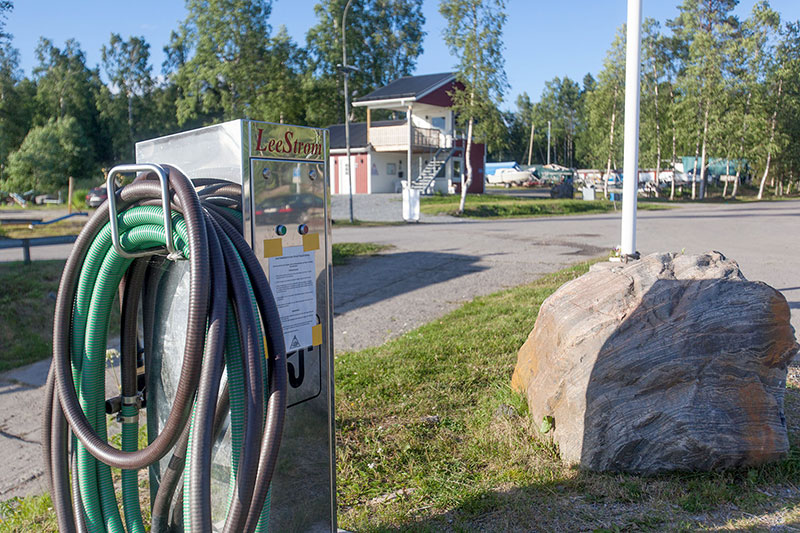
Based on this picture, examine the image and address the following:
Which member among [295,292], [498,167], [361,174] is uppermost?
[498,167]

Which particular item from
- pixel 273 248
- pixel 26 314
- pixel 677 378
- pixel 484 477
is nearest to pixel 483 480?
pixel 484 477

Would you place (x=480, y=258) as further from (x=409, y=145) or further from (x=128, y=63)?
(x=128, y=63)

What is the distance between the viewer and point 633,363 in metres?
3.26

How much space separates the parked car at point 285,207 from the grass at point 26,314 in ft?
16.5

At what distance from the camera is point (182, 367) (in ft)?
6.18

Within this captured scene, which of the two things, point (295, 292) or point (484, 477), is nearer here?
point (295, 292)

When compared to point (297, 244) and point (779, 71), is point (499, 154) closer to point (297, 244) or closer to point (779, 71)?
point (779, 71)

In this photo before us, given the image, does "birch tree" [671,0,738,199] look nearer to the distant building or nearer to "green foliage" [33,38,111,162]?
the distant building

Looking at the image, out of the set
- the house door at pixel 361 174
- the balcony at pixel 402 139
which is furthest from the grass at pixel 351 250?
the house door at pixel 361 174

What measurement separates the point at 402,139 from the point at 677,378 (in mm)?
34822

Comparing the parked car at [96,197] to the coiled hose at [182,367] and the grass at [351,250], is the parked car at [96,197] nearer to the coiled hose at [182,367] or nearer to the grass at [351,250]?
the grass at [351,250]

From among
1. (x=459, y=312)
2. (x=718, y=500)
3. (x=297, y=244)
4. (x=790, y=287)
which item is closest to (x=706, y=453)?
(x=718, y=500)

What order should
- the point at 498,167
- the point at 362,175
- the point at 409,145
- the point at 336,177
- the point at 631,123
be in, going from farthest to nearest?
the point at 498,167 < the point at 336,177 < the point at 362,175 < the point at 409,145 < the point at 631,123

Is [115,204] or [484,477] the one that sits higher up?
[115,204]
